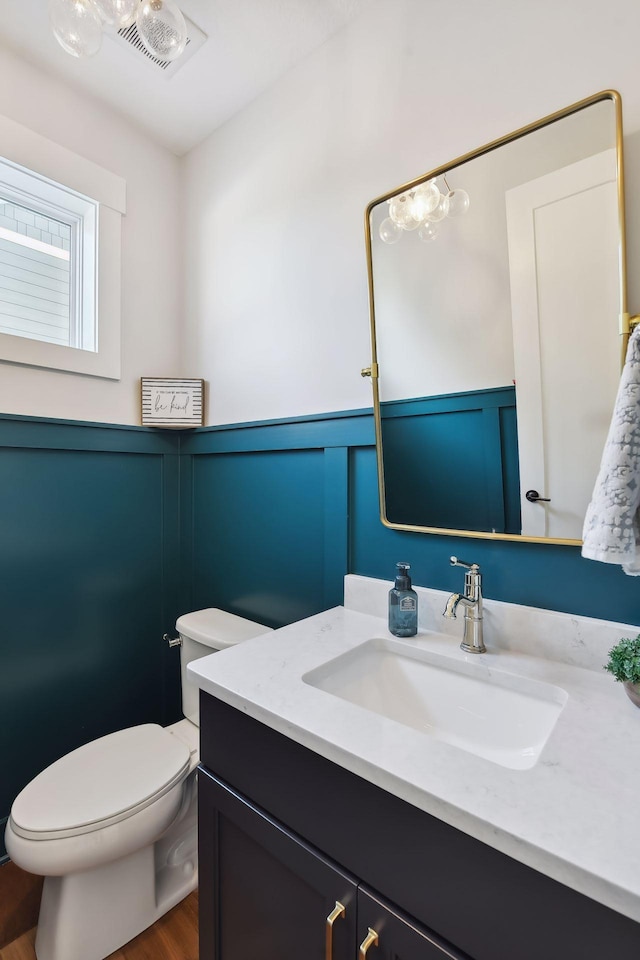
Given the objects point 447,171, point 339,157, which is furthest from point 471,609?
point 339,157

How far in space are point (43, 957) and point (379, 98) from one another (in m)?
2.37

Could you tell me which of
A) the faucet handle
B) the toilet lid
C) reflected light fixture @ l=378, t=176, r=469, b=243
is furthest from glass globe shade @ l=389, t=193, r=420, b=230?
the toilet lid

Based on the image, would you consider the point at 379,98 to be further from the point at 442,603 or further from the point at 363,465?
the point at 442,603

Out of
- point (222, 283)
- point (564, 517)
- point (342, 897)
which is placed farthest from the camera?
point (222, 283)

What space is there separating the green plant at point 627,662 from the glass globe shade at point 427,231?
953 mm

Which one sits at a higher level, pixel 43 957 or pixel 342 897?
pixel 342 897

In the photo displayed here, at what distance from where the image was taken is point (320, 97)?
1349 millimetres

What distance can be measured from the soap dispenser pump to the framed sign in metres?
1.09

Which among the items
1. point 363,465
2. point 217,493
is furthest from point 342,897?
point 217,493

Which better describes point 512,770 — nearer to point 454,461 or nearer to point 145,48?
point 454,461

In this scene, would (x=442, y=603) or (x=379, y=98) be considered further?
(x=379, y=98)

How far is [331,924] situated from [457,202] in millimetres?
1366

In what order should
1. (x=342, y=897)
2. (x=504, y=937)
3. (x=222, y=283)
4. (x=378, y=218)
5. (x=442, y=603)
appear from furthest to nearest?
(x=222, y=283) → (x=378, y=218) → (x=442, y=603) → (x=342, y=897) → (x=504, y=937)

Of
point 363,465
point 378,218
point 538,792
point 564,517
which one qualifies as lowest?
point 538,792
